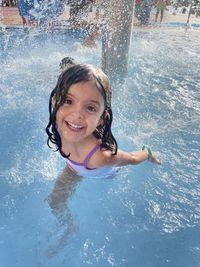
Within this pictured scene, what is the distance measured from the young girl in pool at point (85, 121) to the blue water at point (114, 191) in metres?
0.45

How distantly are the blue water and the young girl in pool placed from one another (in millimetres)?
453

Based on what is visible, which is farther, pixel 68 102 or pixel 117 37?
pixel 117 37

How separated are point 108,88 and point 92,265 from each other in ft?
4.27

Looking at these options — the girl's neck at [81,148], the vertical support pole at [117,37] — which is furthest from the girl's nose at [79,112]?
the vertical support pole at [117,37]

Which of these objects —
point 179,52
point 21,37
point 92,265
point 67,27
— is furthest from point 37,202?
point 67,27

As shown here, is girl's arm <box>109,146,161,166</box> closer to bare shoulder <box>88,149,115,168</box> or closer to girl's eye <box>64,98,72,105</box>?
bare shoulder <box>88,149,115,168</box>

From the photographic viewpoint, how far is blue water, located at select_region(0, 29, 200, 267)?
254 centimetres

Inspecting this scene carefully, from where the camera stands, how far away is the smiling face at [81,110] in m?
1.90

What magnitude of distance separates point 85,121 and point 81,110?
0.25ft

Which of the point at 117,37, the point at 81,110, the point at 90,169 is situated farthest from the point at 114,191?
the point at 117,37

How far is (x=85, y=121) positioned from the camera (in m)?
1.96

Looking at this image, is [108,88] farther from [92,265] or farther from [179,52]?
[179,52]

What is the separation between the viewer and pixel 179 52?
24.3 feet

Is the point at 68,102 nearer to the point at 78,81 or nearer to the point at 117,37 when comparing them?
the point at 78,81
